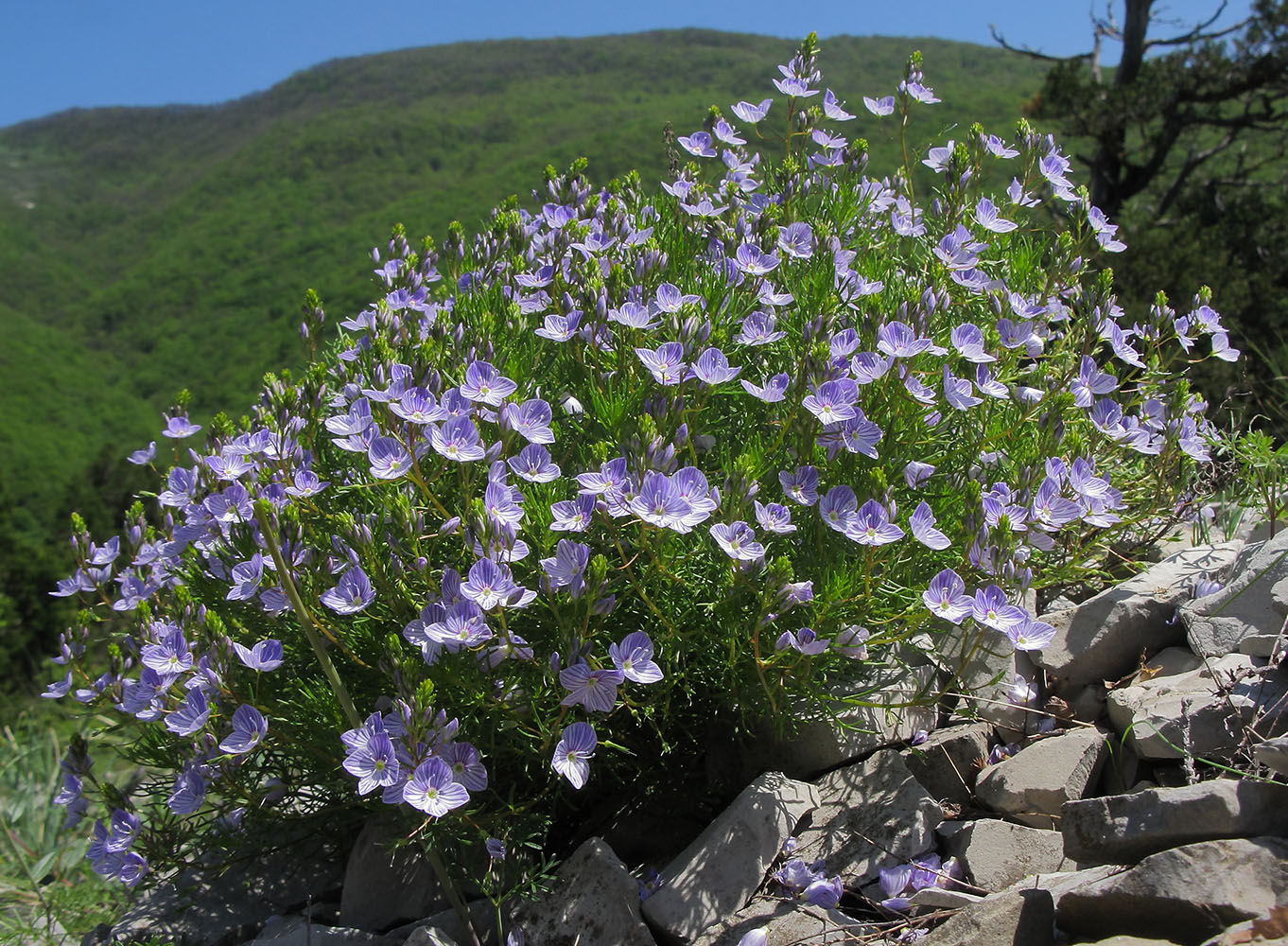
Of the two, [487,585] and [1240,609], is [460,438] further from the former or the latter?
[1240,609]

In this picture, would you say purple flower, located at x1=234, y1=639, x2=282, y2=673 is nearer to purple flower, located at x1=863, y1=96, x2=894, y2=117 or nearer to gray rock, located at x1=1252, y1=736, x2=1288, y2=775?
gray rock, located at x1=1252, y1=736, x2=1288, y2=775

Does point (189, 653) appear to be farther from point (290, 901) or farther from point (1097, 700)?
point (1097, 700)

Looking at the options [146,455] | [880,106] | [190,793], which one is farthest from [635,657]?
[880,106]

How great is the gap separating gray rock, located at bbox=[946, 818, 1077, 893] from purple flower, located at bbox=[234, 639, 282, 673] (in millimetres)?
2287

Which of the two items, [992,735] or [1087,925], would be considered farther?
[992,735]

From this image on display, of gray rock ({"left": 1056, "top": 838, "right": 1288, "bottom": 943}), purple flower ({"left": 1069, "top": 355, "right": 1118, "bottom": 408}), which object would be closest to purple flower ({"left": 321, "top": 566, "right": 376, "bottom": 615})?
gray rock ({"left": 1056, "top": 838, "right": 1288, "bottom": 943})

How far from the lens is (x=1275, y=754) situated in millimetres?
2430

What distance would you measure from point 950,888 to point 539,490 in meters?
1.78

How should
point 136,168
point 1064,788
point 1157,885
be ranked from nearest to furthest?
point 1157,885
point 1064,788
point 136,168

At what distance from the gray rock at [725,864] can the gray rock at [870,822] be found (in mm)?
106

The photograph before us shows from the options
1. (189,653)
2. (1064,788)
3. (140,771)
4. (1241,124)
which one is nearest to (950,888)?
(1064,788)

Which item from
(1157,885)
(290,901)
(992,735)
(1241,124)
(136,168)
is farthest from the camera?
(136,168)

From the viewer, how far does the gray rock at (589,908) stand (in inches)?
114

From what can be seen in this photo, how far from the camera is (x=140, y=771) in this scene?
653 centimetres
